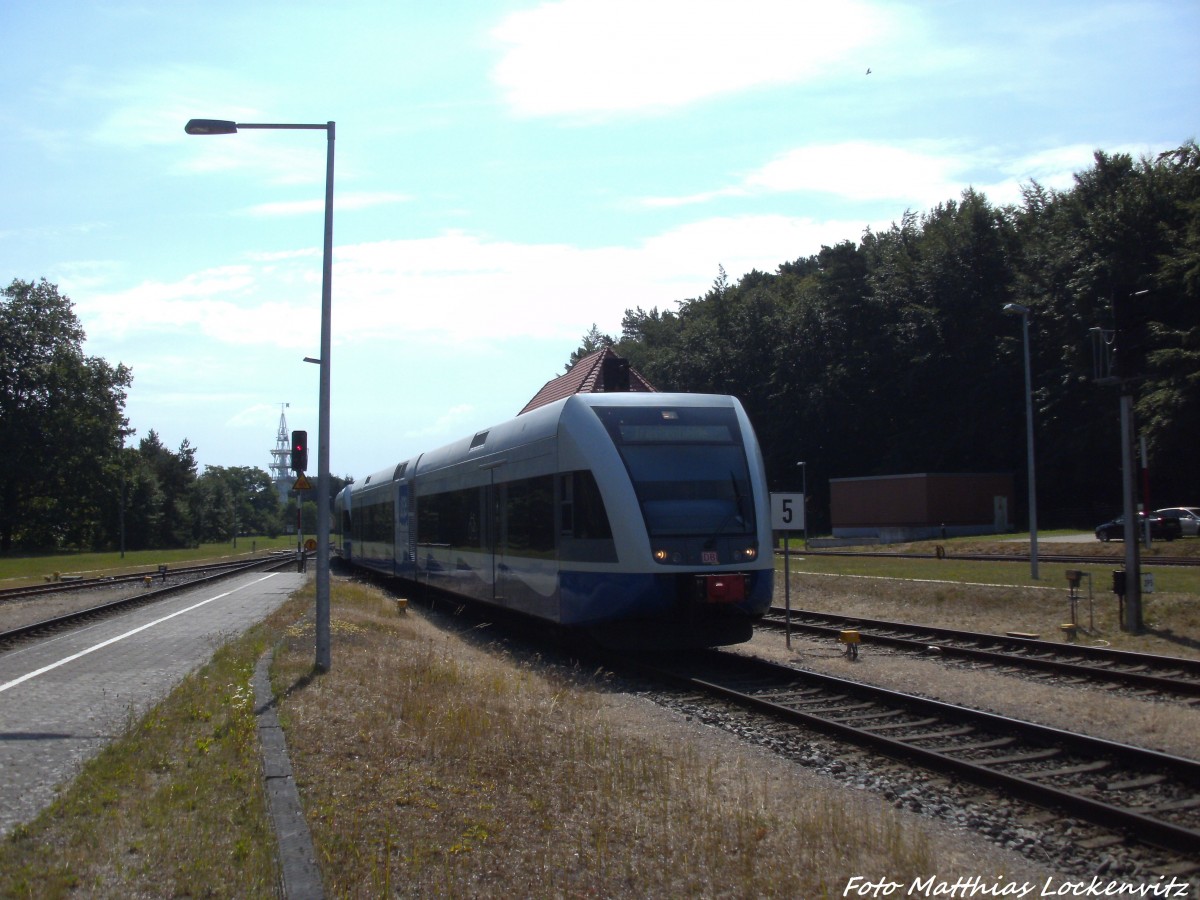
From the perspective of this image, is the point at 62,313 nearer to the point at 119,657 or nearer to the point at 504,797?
the point at 119,657

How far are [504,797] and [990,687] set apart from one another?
7143 millimetres

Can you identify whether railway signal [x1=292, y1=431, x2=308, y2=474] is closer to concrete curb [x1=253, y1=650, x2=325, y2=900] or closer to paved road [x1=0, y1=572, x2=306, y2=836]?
paved road [x1=0, y1=572, x2=306, y2=836]

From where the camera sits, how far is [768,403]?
7425cm

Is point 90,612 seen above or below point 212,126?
below

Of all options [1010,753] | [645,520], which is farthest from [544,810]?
[645,520]

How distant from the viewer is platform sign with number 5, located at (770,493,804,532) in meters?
15.1

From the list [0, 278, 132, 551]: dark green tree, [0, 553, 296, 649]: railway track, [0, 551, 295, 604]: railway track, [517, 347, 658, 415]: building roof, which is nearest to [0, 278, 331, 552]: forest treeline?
[0, 278, 132, 551]: dark green tree

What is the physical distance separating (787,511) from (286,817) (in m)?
10.1

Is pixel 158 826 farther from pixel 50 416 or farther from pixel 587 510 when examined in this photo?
pixel 50 416

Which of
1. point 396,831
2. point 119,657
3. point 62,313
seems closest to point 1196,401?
point 119,657

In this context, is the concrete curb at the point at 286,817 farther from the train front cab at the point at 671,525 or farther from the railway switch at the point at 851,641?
the railway switch at the point at 851,641

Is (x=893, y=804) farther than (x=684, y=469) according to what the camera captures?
No

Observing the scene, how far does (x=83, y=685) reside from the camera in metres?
12.1

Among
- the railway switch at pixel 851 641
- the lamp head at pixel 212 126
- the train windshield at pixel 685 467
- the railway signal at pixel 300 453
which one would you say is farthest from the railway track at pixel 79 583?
the railway switch at pixel 851 641
